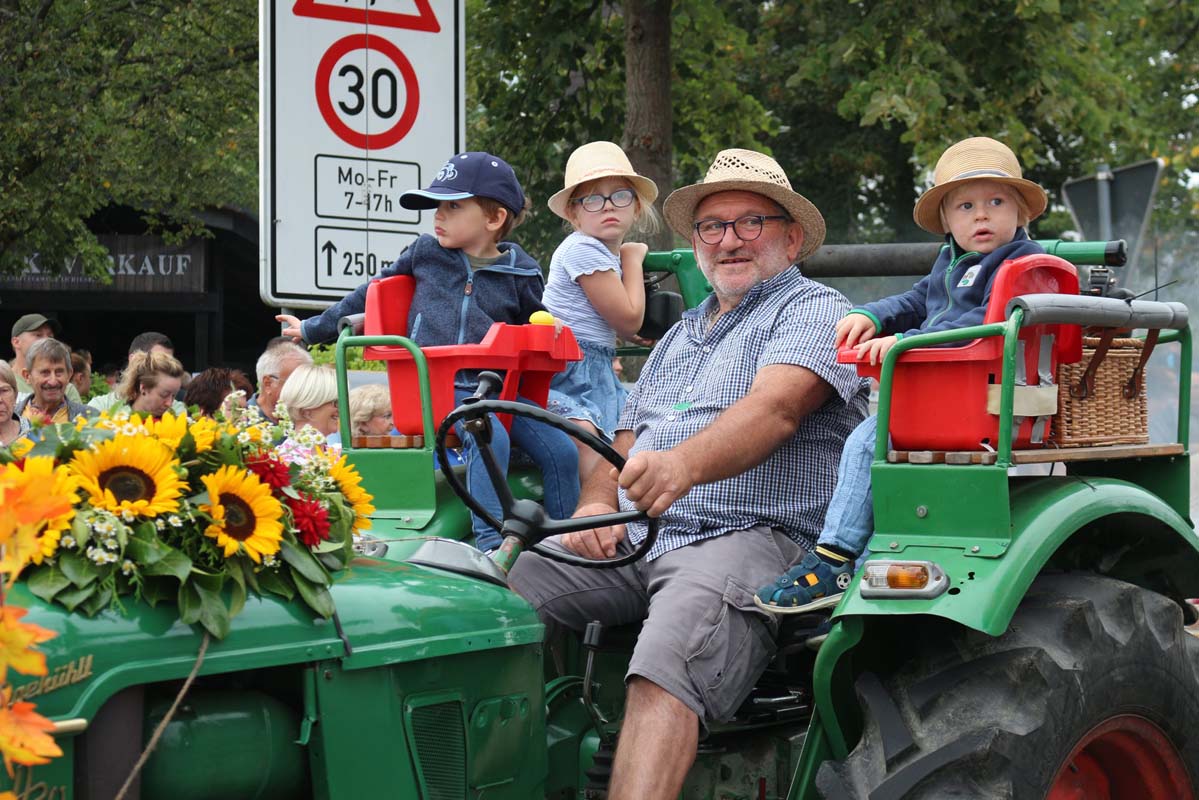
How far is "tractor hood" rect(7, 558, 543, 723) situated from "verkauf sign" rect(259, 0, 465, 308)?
2.82 meters

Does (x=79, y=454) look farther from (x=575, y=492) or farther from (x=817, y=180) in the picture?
(x=817, y=180)

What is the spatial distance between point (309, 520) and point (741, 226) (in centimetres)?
162

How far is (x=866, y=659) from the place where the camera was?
10.7 feet

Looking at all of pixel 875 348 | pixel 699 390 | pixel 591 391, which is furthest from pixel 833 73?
pixel 875 348

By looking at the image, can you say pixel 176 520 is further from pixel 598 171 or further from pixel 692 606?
pixel 598 171

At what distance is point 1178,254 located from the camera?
1160 cm

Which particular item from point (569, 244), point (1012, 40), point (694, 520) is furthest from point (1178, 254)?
point (694, 520)

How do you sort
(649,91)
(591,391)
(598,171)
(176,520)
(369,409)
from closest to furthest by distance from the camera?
(176,520) → (591,391) → (598,171) → (369,409) → (649,91)

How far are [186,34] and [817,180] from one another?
8914 millimetres

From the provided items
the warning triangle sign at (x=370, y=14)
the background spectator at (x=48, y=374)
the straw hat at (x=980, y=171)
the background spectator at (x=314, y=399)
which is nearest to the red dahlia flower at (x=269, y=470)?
the straw hat at (x=980, y=171)

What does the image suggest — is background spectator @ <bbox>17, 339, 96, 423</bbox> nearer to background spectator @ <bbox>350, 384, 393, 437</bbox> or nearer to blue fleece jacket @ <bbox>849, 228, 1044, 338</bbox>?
background spectator @ <bbox>350, 384, 393, 437</bbox>

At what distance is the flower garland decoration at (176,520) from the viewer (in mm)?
2359

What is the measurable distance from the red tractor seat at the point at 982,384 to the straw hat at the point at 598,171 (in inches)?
62.3

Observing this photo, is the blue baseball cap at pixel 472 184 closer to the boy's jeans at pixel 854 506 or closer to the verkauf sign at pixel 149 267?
the boy's jeans at pixel 854 506
